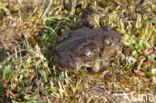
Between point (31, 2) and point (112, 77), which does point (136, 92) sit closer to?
point (112, 77)

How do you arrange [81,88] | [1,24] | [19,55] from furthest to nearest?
[1,24], [19,55], [81,88]

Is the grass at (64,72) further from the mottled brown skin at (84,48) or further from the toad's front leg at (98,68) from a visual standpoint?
the mottled brown skin at (84,48)

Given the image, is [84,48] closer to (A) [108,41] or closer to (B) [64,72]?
(A) [108,41]

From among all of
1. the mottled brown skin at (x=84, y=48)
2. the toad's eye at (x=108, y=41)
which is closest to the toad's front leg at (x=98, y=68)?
the mottled brown skin at (x=84, y=48)

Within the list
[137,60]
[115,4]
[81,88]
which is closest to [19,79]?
[81,88]

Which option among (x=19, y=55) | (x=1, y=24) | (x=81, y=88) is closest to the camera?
(x=81, y=88)

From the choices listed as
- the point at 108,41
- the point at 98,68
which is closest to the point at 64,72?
the point at 98,68

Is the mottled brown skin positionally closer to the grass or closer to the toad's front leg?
the toad's front leg
